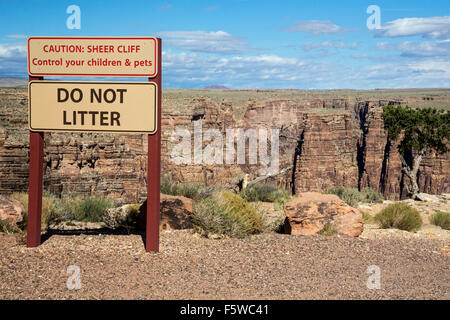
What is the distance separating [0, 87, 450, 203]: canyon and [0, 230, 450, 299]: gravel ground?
1686 centimetres

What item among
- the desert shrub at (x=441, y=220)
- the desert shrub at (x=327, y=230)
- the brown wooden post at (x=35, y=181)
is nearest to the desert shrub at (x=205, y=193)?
the desert shrub at (x=327, y=230)

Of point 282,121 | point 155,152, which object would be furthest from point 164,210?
point 282,121

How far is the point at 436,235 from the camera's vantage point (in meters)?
11.5

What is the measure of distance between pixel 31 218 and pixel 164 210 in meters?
2.72

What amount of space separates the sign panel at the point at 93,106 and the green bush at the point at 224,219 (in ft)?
7.80

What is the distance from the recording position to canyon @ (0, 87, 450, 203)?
25.6 meters

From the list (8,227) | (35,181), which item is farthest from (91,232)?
(35,181)

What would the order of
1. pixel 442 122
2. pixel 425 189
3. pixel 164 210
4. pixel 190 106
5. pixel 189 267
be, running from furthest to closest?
pixel 425 189 → pixel 190 106 → pixel 442 122 → pixel 164 210 → pixel 189 267

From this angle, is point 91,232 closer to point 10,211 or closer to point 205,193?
point 10,211

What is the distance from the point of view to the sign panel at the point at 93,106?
805 cm

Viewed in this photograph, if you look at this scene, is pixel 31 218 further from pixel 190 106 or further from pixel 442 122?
pixel 190 106

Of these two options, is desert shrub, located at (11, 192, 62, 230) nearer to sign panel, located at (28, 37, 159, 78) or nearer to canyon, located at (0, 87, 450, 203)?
sign panel, located at (28, 37, 159, 78)

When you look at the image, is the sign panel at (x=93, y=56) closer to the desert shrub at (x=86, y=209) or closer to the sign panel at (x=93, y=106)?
the sign panel at (x=93, y=106)

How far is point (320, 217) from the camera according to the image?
10078mm
